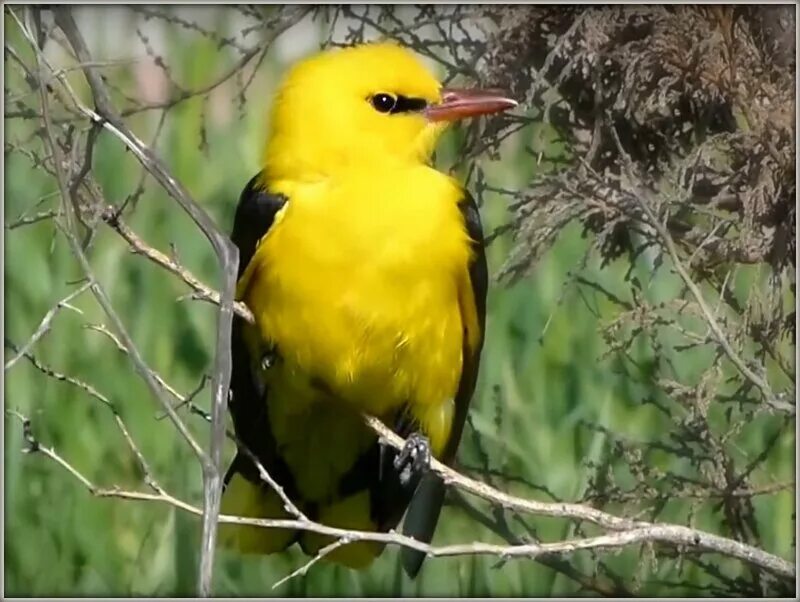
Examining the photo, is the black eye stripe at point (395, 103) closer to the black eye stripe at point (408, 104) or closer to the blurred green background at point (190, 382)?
the black eye stripe at point (408, 104)

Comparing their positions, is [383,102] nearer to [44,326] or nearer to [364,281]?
[364,281]

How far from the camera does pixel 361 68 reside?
4.39ft

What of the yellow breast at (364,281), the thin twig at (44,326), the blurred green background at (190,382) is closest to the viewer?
the thin twig at (44,326)

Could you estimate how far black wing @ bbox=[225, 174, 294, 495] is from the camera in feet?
4.47

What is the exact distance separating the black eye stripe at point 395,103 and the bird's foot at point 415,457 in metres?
0.30

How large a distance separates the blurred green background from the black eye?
0.44 ft

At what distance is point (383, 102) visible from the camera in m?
1.36

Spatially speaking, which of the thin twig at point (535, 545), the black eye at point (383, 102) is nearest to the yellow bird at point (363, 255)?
the black eye at point (383, 102)

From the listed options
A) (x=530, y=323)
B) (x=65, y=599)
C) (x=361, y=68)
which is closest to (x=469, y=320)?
(x=530, y=323)

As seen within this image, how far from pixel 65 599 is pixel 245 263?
0.37 metres

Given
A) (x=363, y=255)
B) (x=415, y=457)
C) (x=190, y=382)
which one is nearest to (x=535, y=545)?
(x=415, y=457)

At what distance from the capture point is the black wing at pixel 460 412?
55.1 inches

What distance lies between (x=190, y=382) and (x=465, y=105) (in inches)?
14.8

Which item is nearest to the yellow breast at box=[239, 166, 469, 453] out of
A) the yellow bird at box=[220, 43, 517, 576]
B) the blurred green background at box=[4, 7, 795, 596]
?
the yellow bird at box=[220, 43, 517, 576]
